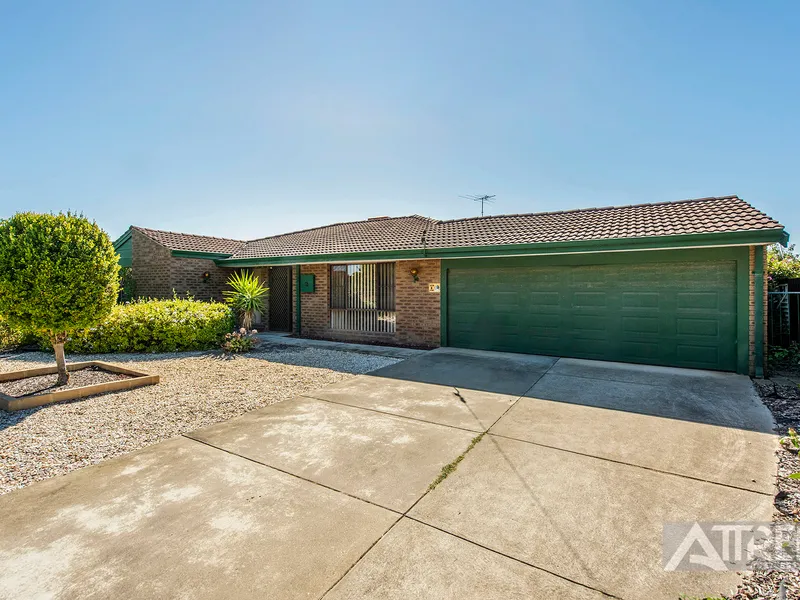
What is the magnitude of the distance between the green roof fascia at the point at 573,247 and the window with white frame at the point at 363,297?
730 millimetres

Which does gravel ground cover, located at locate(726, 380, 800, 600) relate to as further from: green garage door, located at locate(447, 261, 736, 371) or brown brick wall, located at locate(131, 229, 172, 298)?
brown brick wall, located at locate(131, 229, 172, 298)

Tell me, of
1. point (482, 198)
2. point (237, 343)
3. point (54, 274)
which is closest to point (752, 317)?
point (237, 343)

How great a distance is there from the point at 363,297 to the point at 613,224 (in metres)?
6.97

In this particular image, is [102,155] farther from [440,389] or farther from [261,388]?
[440,389]

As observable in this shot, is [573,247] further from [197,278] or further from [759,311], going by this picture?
[197,278]

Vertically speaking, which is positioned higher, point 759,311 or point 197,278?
point 197,278

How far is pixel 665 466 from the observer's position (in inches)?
138

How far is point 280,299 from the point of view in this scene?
14.1 m

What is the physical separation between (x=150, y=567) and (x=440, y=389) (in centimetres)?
449

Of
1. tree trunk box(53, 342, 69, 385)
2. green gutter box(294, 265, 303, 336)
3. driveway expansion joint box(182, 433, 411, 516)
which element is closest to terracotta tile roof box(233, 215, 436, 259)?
green gutter box(294, 265, 303, 336)

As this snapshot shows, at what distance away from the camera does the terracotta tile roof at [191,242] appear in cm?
1440

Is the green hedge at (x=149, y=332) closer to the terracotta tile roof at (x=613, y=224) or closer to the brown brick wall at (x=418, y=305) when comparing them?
the brown brick wall at (x=418, y=305)

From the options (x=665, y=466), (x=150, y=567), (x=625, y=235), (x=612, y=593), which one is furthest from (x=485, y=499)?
(x=625, y=235)

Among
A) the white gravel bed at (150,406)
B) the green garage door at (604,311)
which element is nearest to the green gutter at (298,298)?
the white gravel bed at (150,406)
